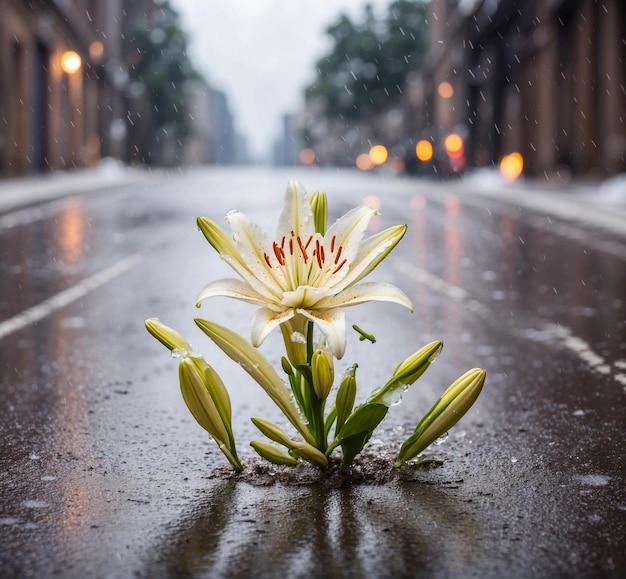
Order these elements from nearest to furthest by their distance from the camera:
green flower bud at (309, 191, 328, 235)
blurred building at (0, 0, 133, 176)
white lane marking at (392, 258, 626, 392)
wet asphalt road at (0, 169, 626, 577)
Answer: wet asphalt road at (0, 169, 626, 577) → green flower bud at (309, 191, 328, 235) → white lane marking at (392, 258, 626, 392) → blurred building at (0, 0, 133, 176)

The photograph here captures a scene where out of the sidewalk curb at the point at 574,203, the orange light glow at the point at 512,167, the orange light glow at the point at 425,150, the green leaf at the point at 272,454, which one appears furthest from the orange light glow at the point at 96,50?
the green leaf at the point at 272,454

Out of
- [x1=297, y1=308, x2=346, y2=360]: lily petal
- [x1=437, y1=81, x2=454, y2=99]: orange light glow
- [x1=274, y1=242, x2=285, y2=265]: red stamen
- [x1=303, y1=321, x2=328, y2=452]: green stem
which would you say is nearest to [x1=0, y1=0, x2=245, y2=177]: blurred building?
[x1=437, y1=81, x2=454, y2=99]: orange light glow

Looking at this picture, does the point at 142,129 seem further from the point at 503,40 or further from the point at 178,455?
the point at 178,455

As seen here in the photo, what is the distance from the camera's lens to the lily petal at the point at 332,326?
11.0 ft

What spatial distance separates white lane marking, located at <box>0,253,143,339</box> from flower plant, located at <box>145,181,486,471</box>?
14.2 feet

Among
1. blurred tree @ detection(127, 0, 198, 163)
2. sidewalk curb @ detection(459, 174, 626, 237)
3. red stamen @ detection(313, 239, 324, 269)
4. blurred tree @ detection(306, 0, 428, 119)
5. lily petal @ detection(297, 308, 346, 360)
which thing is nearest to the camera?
lily petal @ detection(297, 308, 346, 360)

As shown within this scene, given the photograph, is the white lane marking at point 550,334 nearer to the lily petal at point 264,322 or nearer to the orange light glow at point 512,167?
the lily petal at point 264,322

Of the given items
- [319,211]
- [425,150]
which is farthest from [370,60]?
[319,211]

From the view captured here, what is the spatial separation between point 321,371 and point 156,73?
263 feet

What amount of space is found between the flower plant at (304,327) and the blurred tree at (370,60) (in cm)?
10424

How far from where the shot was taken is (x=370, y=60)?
10644cm

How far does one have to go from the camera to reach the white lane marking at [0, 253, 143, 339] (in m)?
8.18

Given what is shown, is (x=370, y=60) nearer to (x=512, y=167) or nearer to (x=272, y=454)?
(x=512, y=167)

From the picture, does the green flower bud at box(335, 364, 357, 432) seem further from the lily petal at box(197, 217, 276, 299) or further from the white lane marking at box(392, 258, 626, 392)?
the white lane marking at box(392, 258, 626, 392)
